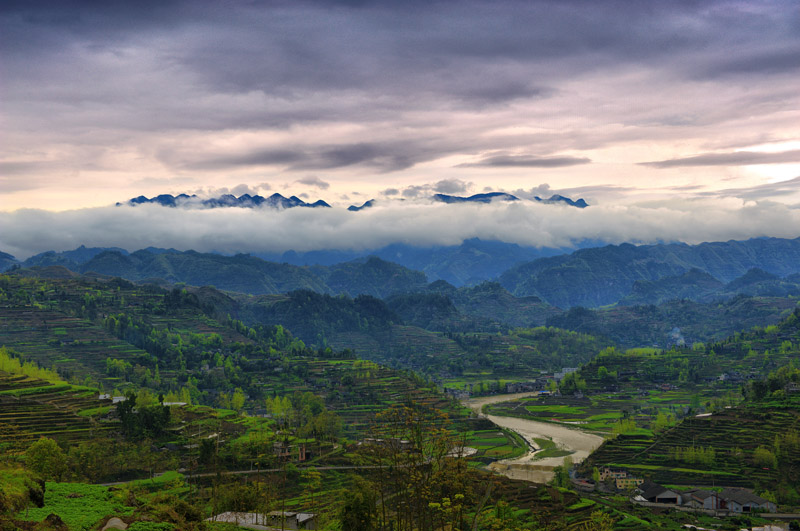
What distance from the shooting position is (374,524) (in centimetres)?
3309

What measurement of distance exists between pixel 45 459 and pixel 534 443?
97.3 meters

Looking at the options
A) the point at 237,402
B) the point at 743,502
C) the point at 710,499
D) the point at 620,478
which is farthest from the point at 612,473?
the point at 237,402

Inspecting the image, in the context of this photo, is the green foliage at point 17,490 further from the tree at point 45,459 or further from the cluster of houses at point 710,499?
the cluster of houses at point 710,499

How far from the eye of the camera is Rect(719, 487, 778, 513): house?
72938 mm

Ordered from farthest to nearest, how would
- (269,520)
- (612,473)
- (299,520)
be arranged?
(612,473), (299,520), (269,520)

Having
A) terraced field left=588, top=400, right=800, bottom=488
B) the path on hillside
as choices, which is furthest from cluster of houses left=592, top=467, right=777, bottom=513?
the path on hillside

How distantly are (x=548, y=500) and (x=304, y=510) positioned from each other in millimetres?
30613

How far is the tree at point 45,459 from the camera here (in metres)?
41.1

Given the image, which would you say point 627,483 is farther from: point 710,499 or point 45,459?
point 45,459

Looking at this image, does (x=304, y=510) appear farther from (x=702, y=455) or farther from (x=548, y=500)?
(x=702, y=455)

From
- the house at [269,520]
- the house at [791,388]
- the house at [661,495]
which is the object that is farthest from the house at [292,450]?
the house at [791,388]

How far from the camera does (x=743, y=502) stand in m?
74.4

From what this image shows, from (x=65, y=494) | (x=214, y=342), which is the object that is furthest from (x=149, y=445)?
(x=214, y=342)

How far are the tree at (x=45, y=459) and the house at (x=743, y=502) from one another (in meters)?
73.3
